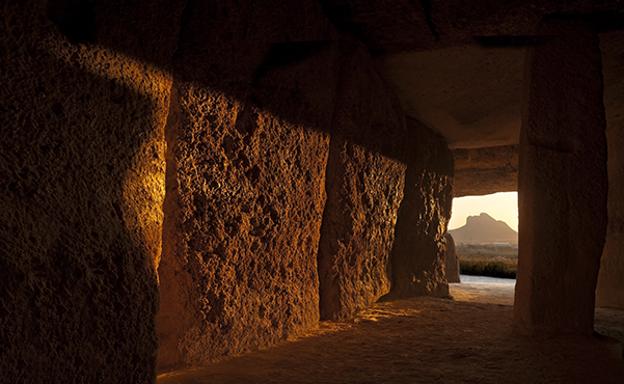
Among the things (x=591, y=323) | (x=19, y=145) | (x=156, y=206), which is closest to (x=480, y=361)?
(x=591, y=323)

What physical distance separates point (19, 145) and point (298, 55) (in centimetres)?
176

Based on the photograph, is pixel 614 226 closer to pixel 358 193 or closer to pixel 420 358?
pixel 358 193

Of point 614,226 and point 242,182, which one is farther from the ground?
point 614,226

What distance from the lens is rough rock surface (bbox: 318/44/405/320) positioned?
10.5ft

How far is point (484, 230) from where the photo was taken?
63.0 m

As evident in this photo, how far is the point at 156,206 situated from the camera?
1.75 meters

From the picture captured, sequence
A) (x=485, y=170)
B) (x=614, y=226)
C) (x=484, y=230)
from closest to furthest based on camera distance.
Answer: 1. (x=614, y=226)
2. (x=485, y=170)
3. (x=484, y=230)

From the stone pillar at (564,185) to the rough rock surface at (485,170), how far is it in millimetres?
3782

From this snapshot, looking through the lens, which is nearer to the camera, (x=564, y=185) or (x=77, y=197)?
(x=77, y=197)

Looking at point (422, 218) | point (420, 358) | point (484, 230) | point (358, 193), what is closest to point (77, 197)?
point (420, 358)

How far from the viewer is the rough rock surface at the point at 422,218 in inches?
176

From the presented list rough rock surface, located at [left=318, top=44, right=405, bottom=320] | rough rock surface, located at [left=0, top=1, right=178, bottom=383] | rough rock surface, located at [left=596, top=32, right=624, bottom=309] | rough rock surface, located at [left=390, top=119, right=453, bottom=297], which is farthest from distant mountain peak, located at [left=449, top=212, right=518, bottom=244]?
rough rock surface, located at [left=0, top=1, right=178, bottom=383]

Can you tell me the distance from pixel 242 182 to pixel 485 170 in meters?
6.03

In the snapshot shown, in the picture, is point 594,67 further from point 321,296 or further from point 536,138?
point 321,296
